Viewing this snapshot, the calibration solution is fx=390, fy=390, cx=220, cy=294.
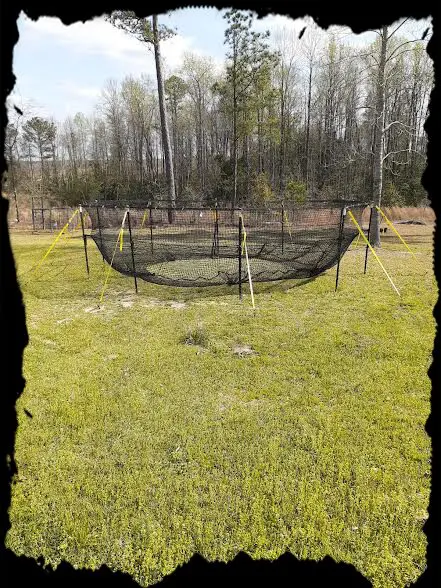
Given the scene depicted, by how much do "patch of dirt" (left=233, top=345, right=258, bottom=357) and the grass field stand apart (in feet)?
0.13

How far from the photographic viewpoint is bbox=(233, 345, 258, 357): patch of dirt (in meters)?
4.97

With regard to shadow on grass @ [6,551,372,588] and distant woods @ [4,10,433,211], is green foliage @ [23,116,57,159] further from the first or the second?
shadow on grass @ [6,551,372,588]

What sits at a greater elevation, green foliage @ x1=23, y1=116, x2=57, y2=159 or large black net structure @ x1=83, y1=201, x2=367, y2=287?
green foliage @ x1=23, y1=116, x2=57, y2=159

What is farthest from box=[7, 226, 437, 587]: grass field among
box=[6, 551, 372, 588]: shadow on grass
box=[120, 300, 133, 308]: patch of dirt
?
box=[120, 300, 133, 308]: patch of dirt

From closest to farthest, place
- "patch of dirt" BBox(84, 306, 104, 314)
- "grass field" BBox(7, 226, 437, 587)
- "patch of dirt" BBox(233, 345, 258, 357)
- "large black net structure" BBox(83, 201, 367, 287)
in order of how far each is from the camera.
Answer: "grass field" BBox(7, 226, 437, 587) < "patch of dirt" BBox(233, 345, 258, 357) < "patch of dirt" BBox(84, 306, 104, 314) < "large black net structure" BBox(83, 201, 367, 287)

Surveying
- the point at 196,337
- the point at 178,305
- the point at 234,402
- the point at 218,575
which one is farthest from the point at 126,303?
the point at 218,575

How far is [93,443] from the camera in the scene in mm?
3170

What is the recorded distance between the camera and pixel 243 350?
16.7 ft

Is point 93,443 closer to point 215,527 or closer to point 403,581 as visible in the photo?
point 215,527

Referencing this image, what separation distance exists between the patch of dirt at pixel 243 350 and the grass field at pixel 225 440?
0.13 feet

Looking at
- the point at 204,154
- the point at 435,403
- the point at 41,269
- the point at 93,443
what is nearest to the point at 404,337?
the point at 93,443

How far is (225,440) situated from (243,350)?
6.46 feet

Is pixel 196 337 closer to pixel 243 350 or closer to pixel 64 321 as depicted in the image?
pixel 243 350

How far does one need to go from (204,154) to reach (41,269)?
113 feet
